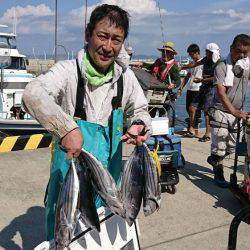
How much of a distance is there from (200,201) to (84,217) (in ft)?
10.7

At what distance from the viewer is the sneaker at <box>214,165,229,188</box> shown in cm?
571

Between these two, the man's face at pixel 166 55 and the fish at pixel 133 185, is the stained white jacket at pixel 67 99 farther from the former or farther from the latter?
the man's face at pixel 166 55

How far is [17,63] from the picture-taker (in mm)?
13875

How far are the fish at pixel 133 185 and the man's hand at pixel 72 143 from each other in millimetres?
402

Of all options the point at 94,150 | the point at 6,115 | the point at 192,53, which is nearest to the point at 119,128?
the point at 94,150

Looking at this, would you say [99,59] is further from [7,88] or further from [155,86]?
[7,88]

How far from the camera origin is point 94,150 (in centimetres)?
230

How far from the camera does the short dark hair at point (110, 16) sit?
2201mm

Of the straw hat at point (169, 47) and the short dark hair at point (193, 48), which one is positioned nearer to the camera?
the straw hat at point (169, 47)

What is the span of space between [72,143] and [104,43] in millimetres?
612

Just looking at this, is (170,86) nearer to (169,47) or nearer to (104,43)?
(169,47)

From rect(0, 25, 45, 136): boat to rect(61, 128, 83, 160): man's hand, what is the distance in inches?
363

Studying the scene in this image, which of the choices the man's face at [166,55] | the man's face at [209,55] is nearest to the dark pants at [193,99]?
the man's face at [209,55]

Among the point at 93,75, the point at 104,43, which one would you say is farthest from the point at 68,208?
the point at 104,43
